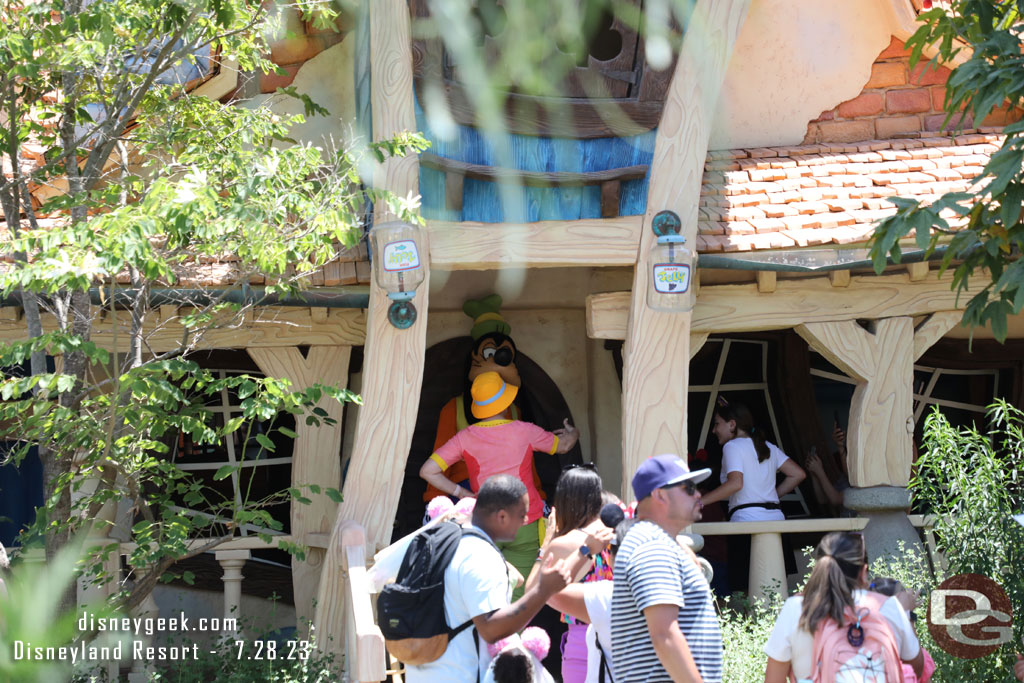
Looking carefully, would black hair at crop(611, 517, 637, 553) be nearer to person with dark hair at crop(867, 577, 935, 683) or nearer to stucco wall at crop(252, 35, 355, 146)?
person with dark hair at crop(867, 577, 935, 683)

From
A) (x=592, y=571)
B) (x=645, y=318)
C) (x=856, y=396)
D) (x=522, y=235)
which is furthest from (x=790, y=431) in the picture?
(x=592, y=571)

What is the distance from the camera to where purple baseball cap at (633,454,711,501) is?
10.2ft

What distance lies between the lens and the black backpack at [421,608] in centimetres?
330

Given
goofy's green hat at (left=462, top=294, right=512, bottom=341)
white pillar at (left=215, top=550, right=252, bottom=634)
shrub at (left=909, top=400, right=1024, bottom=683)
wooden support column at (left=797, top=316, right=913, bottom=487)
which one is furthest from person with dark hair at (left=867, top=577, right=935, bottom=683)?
white pillar at (left=215, top=550, right=252, bottom=634)

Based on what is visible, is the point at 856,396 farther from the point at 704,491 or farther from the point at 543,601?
the point at 543,601

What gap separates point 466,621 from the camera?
3.34 meters

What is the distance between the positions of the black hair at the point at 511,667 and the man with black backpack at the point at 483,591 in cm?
5

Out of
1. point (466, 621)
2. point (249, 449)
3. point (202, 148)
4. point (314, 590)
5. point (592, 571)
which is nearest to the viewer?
point (466, 621)

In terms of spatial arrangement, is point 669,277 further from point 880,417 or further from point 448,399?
point 448,399

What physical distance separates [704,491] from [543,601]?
15.4 ft

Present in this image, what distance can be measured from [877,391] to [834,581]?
326 centimetres

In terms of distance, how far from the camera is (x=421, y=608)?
331 centimetres

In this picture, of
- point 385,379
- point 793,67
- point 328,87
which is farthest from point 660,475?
point 793,67

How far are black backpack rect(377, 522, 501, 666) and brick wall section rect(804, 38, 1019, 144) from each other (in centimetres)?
474
